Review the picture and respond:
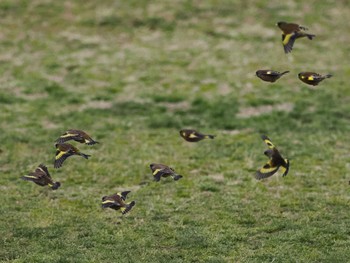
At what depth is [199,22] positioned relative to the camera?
96.6 feet

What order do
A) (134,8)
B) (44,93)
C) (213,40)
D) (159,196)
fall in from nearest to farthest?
(159,196)
(44,93)
(213,40)
(134,8)

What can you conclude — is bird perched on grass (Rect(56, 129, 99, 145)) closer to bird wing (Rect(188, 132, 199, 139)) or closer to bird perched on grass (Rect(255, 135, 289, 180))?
bird wing (Rect(188, 132, 199, 139))

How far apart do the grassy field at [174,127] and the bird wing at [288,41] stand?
3787 millimetres

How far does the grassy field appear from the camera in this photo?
12992mm

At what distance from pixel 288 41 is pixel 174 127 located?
9.00 m

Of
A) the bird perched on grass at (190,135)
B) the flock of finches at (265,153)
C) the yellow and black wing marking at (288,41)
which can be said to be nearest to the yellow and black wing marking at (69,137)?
the flock of finches at (265,153)

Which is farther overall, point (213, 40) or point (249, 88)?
point (213, 40)

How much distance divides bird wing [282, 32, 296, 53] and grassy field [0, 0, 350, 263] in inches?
149

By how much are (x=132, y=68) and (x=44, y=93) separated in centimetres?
400

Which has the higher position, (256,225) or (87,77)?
(256,225)

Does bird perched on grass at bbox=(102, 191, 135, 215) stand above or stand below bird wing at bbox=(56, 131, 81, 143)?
below

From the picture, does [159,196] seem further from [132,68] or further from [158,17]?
[158,17]

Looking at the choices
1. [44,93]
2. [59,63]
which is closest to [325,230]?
[44,93]

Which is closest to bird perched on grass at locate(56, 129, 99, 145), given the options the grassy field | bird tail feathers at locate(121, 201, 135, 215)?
bird tail feathers at locate(121, 201, 135, 215)
